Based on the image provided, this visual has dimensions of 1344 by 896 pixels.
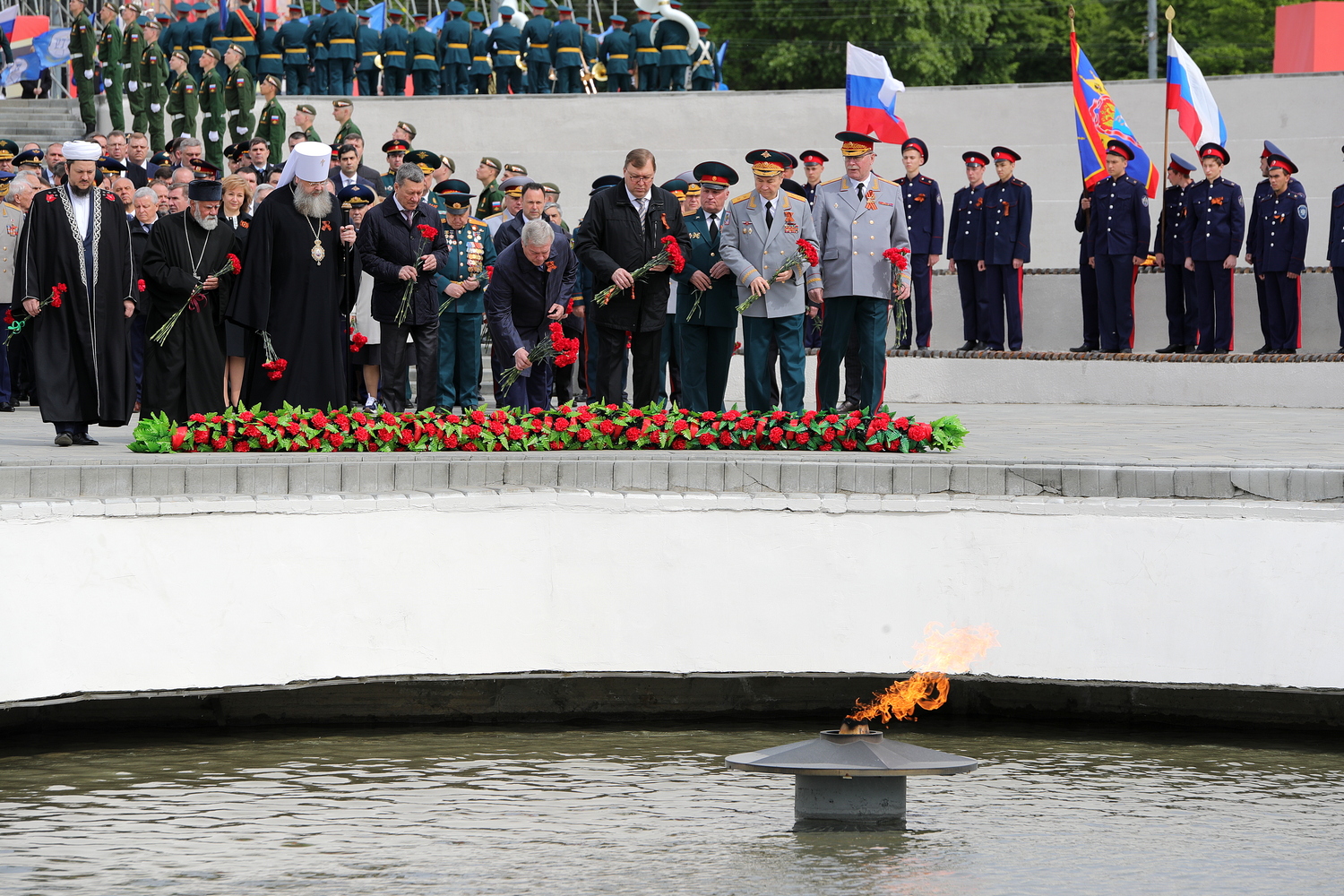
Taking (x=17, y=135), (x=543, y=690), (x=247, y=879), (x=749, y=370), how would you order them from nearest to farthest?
1. (x=247, y=879)
2. (x=543, y=690)
3. (x=749, y=370)
4. (x=17, y=135)

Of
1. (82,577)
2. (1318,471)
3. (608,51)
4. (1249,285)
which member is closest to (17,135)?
(608,51)

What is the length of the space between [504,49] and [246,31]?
3626 mm

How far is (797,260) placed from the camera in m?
10.4

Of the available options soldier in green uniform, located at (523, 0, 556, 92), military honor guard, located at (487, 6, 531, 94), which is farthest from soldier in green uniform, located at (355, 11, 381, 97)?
soldier in green uniform, located at (523, 0, 556, 92)

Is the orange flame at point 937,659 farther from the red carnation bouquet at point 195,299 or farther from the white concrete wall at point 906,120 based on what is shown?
the white concrete wall at point 906,120

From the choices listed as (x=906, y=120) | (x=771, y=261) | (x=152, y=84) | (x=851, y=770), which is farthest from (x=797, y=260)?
(x=152, y=84)

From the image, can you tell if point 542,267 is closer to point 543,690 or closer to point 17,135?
point 543,690

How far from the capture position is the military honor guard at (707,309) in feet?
35.0

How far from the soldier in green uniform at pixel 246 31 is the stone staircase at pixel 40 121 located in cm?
229

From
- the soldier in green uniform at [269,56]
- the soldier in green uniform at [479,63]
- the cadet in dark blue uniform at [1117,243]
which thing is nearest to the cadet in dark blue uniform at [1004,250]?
the cadet in dark blue uniform at [1117,243]

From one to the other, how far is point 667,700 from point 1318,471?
2899mm

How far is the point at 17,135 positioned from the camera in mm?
23703

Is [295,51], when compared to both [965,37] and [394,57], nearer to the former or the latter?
[394,57]

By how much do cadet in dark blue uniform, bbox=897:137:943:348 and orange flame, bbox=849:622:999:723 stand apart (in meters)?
9.10
